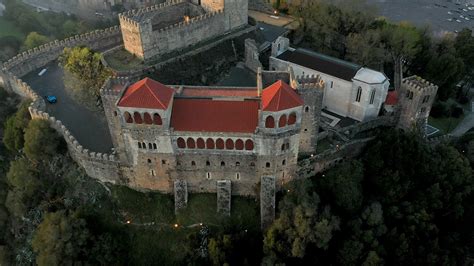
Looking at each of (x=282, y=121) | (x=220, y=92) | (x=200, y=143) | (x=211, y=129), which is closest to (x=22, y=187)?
(x=200, y=143)

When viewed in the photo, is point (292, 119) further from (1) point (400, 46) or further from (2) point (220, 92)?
(1) point (400, 46)

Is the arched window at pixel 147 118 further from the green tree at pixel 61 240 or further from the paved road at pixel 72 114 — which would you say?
the green tree at pixel 61 240

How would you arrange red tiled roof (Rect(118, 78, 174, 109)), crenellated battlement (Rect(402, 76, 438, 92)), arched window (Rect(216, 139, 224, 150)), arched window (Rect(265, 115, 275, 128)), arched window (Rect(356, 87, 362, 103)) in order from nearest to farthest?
red tiled roof (Rect(118, 78, 174, 109)), arched window (Rect(265, 115, 275, 128)), arched window (Rect(216, 139, 224, 150)), crenellated battlement (Rect(402, 76, 438, 92)), arched window (Rect(356, 87, 362, 103))

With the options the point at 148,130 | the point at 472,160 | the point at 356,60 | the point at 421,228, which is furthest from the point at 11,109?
the point at 472,160

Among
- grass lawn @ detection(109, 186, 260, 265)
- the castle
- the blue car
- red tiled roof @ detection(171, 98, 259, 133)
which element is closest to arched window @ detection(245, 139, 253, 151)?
red tiled roof @ detection(171, 98, 259, 133)

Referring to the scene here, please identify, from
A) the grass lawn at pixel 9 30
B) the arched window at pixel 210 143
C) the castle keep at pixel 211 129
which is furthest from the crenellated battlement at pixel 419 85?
the grass lawn at pixel 9 30

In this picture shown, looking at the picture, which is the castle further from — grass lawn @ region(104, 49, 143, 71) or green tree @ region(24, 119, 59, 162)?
green tree @ region(24, 119, 59, 162)

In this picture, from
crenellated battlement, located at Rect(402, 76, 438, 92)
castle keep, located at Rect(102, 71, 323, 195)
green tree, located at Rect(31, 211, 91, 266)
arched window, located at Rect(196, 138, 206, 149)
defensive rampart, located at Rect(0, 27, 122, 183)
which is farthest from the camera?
crenellated battlement, located at Rect(402, 76, 438, 92)
